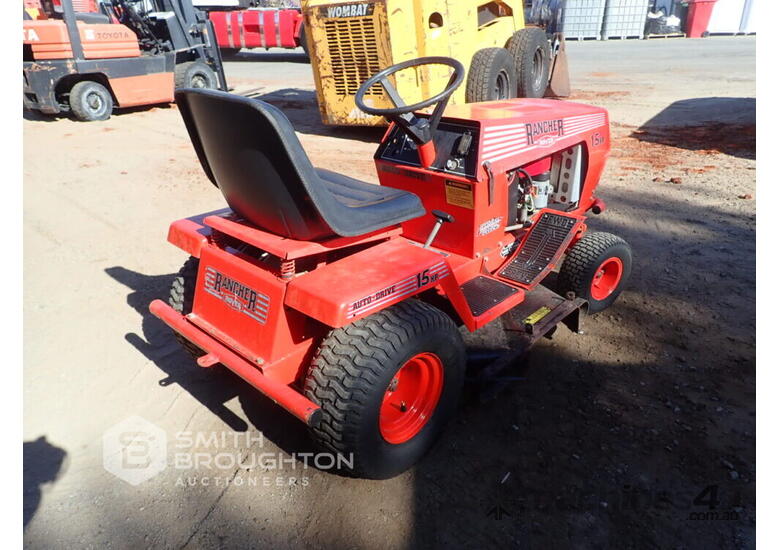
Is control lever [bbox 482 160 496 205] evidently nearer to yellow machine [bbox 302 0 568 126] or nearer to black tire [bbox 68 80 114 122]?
yellow machine [bbox 302 0 568 126]

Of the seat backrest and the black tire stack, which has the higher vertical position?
the seat backrest

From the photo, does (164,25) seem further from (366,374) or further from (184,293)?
(366,374)

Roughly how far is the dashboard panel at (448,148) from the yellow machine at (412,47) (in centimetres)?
386

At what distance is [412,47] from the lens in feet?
22.6

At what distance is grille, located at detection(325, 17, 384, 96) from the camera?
689 cm

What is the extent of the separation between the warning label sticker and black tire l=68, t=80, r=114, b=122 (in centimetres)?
886

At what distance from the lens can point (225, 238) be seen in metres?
2.67

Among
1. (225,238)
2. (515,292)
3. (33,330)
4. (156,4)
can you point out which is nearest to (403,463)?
(515,292)

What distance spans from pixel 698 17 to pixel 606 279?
2300 cm

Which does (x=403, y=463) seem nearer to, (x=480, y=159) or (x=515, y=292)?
(x=515, y=292)

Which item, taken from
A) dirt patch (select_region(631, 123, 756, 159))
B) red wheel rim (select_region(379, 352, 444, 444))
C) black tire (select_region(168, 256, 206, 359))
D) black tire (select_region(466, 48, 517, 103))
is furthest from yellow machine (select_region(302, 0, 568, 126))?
red wheel rim (select_region(379, 352, 444, 444))

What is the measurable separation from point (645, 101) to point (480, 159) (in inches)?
353

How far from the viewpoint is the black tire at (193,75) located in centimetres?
1016

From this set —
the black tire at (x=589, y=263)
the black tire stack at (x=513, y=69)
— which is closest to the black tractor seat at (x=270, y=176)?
the black tire at (x=589, y=263)
